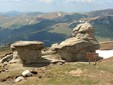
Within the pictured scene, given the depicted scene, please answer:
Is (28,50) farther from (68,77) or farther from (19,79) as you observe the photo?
(68,77)

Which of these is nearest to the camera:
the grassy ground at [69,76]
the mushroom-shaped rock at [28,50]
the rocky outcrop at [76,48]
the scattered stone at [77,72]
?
the grassy ground at [69,76]

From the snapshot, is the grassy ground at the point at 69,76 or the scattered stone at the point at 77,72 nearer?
the grassy ground at the point at 69,76

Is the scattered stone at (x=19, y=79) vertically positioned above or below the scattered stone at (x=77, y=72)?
below

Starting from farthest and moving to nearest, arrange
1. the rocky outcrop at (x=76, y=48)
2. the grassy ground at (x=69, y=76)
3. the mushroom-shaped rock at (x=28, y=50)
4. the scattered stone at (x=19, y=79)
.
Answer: the rocky outcrop at (x=76, y=48) → the mushroom-shaped rock at (x=28, y=50) → the scattered stone at (x=19, y=79) → the grassy ground at (x=69, y=76)

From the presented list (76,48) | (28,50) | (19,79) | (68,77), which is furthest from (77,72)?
(76,48)

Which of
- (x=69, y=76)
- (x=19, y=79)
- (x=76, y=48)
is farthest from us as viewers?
(x=76, y=48)

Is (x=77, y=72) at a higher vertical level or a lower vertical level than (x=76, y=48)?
lower

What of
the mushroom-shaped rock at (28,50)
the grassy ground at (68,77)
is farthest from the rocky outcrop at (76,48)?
the grassy ground at (68,77)

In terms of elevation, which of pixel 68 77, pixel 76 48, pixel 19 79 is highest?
pixel 76 48

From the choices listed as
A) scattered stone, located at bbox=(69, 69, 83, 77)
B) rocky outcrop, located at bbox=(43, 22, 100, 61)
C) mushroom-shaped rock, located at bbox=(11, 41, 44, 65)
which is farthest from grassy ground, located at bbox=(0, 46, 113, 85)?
rocky outcrop, located at bbox=(43, 22, 100, 61)

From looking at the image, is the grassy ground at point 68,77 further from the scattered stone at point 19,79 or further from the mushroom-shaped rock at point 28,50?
the mushroom-shaped rock at point 28,50

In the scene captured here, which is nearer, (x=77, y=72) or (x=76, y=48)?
(x=77, y=72)

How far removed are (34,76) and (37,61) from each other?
14759 mm

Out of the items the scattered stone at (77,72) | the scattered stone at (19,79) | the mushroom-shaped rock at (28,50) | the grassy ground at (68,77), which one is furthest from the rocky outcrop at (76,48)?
the scattered stone at (19,79)
